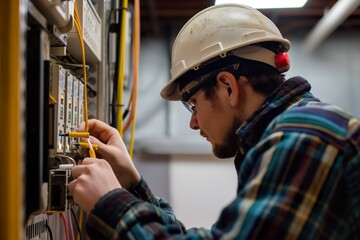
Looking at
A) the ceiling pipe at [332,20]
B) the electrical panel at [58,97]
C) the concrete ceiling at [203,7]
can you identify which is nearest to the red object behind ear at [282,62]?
the electrical panel at [58,97]

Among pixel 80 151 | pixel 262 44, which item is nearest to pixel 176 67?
pixel 262 44

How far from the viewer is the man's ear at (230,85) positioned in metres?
1.05

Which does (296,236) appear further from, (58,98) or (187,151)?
(187,151)

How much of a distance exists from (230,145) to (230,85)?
0.58 feet

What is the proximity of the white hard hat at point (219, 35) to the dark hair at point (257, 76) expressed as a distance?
0.03 metres

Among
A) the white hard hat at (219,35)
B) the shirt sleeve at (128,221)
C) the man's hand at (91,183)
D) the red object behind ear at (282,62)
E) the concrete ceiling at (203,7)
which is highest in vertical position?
the concrete ceiling at (203,7)

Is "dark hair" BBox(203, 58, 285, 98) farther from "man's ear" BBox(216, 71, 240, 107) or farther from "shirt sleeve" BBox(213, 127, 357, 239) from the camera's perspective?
"shirt sleeve" BBox(213, 127, 357, 239)

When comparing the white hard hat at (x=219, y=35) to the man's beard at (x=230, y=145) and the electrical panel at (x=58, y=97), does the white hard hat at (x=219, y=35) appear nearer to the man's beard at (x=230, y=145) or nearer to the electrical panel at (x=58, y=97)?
the man's beard at (x=230, y=145)

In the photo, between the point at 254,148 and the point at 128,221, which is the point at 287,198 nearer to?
the point at 254,148

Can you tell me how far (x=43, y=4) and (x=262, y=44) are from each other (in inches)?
25.0

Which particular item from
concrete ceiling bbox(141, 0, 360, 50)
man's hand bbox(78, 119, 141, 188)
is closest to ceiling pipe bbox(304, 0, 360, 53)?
concrete ceiling bbox(141, 0, 360, 50)

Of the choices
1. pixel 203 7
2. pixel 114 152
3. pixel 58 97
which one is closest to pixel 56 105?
pixel 58 97

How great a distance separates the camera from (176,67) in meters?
1.21

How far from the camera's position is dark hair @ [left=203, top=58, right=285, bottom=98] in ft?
3.50
